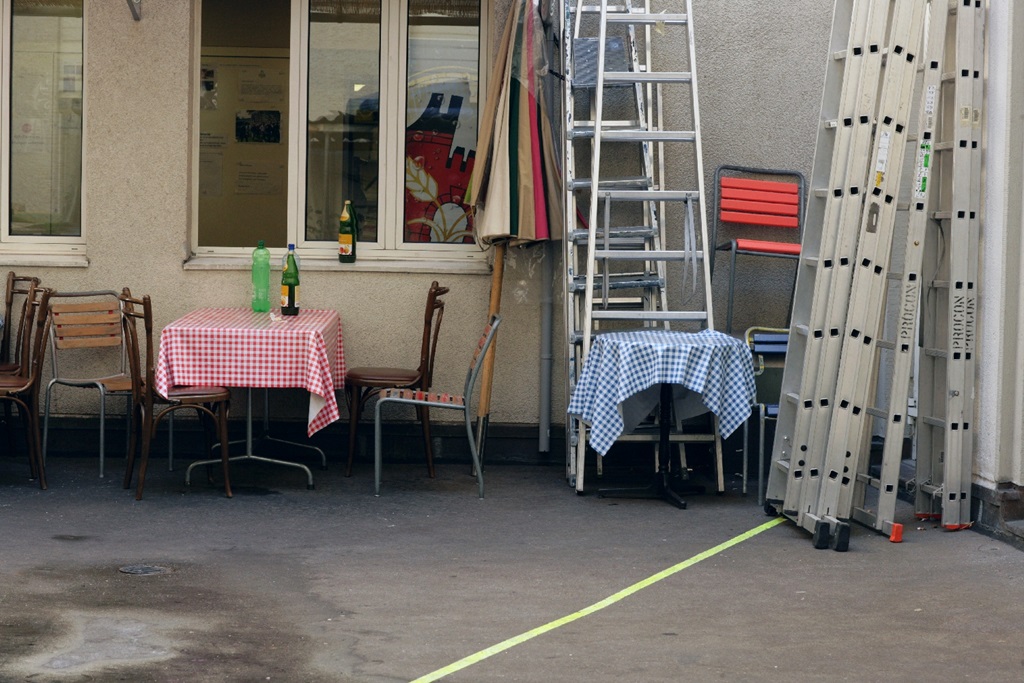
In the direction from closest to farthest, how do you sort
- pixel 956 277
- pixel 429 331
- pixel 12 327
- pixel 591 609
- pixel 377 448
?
1. pixel 591 609
2. pixel 956 277
3. pixel 377 448
4. pixel 429 331
5. pixel 12 327

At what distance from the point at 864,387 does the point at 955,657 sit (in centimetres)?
200

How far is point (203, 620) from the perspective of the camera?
5305mm

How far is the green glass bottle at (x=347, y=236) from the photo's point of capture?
28.5ft

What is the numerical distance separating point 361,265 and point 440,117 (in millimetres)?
1068

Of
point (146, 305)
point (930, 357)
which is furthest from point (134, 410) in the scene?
point (930, 357)

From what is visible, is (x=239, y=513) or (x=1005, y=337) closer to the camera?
(x=1005, y=337)

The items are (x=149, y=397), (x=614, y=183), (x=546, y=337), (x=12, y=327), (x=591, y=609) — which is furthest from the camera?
(x=12, y=327)

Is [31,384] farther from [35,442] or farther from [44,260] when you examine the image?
[44,260]

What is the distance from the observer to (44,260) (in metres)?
8.71

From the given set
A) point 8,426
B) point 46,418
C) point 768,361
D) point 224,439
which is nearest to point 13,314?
point 8,426

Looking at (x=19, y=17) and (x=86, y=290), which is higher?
(x=19, y=17)

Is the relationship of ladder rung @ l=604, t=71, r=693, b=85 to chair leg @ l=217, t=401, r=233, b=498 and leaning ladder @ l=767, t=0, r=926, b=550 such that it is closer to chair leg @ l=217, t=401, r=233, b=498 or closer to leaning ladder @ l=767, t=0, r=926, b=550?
leaning ladder @ l=767, t=0, r=926, b=550

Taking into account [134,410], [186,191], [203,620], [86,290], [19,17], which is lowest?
[203,620]

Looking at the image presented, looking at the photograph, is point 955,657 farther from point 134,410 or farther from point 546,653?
point 134,410
